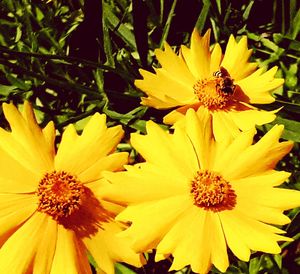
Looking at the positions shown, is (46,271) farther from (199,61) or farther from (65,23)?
(65,23)

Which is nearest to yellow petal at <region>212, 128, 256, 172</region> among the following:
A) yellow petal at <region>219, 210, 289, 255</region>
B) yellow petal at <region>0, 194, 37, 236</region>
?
yellow petal at <region>219, 210, 289, 255</region>

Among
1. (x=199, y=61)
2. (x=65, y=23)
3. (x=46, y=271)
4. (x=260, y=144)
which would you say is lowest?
(x=46, y=271)

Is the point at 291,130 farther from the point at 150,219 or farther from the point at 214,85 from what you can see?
the point at 150,219

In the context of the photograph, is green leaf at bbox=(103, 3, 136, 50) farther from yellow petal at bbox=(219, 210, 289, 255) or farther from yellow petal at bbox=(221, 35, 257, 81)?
yellow petal at bbox=(219, 210, 289, 255)

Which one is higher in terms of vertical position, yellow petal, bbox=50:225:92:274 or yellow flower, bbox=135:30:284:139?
yellow flower, bbox=135:30:284:139

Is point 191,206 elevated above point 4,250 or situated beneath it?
elevated above

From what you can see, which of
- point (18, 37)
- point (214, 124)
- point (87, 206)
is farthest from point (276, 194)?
point (18, 37)

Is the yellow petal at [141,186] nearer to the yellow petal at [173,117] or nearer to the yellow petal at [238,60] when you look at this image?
the yellow petal at [173,117]
